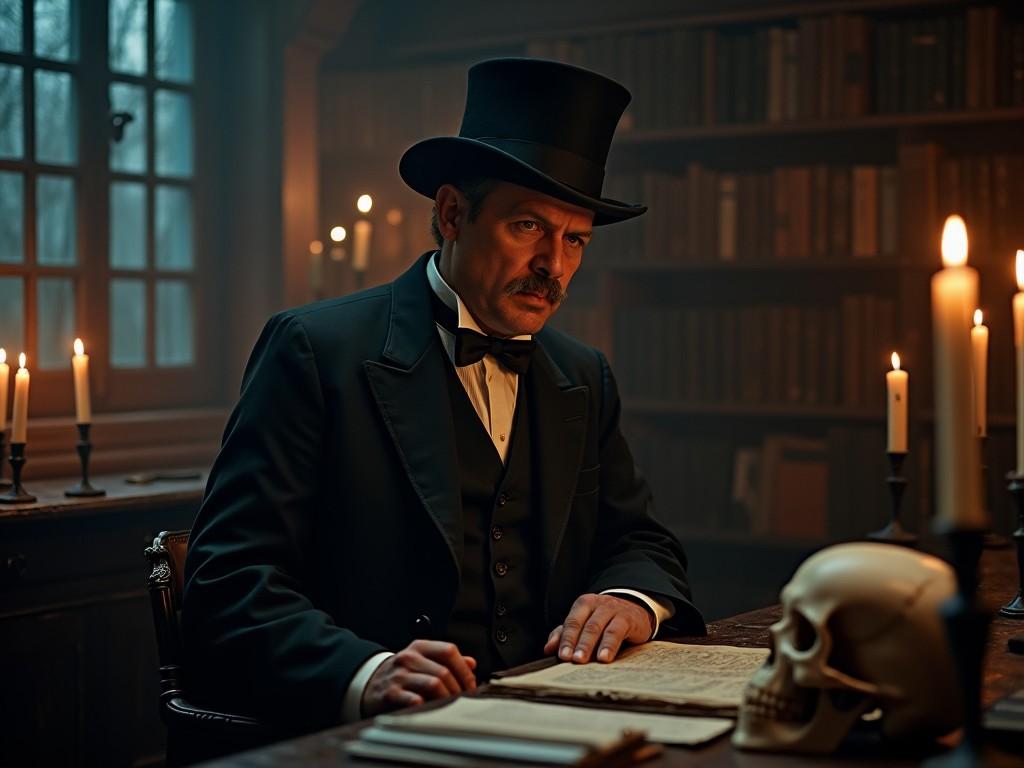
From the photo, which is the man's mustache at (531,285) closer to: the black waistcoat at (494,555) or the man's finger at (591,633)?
the black waistcoat at (494,555)

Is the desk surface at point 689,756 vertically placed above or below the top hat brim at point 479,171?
below

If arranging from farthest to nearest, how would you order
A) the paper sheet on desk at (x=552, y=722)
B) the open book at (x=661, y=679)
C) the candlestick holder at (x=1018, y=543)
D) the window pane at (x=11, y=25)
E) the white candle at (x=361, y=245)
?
1. the white candle at (x=361, y=245)
2. the window pane at (x=11, y=25)
3. the candlestick holder at (x=1018, y=543)
4. the open book at (x=661, y=679)
5. the paper sheet on desk at (x=552, y=722)

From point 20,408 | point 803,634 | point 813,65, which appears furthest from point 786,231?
point 803,634

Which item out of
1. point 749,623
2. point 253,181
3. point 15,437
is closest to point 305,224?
point 253,181

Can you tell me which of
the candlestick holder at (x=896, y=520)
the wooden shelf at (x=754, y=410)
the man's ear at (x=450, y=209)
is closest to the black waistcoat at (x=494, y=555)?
the man's ear at (x=450, y=209)

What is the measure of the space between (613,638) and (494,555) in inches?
14.5

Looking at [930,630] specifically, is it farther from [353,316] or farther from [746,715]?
[353,316]

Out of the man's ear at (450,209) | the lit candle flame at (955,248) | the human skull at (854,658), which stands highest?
the man's ear at (450,209)

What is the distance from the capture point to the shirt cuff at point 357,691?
1740 millimetres

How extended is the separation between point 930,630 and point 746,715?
22cm

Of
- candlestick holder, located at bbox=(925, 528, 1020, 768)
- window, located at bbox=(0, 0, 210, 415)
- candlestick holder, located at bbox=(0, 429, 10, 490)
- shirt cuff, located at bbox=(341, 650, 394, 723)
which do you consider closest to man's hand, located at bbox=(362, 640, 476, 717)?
shirt cuff, located at bbox=(341, 650, 394, 723)

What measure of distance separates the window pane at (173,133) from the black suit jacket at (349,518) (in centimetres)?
217

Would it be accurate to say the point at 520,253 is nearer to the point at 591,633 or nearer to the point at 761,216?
the point at 591,633

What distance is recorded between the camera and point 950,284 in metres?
1.09
